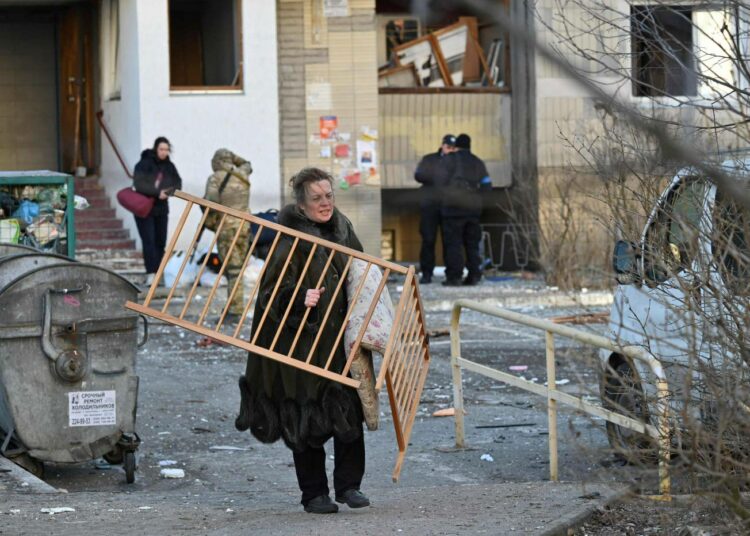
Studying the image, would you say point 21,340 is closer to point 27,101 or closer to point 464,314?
point 464,314

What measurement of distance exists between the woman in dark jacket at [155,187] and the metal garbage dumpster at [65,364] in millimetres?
8352

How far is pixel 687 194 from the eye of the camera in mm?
4867

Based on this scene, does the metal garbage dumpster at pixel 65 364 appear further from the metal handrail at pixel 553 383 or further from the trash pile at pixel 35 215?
the trash pile at pixel 35 215

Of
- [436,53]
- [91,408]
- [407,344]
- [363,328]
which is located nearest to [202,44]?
[436,53]

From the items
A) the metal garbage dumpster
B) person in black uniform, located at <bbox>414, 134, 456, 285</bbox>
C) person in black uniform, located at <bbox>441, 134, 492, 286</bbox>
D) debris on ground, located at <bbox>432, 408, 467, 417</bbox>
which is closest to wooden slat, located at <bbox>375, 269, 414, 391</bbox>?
the metal garbage dumpster

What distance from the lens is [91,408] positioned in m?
7.51

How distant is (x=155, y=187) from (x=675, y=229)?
11473 millimetres

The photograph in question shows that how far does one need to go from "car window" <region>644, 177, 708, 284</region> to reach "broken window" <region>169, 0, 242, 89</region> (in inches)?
569

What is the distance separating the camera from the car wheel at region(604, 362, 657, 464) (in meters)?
4.28

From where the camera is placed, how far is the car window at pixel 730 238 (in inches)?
172

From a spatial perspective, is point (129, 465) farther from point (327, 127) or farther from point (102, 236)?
point (327, 127)

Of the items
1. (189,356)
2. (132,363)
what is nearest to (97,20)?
(189,356)

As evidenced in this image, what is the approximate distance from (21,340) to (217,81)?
42.4 ft

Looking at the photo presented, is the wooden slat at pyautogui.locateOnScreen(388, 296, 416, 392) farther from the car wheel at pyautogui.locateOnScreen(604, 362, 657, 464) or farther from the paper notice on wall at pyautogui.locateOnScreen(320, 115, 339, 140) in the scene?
the paper notice on wall at pyautogui.locateOnScreen(320, 115, 339, 140)
